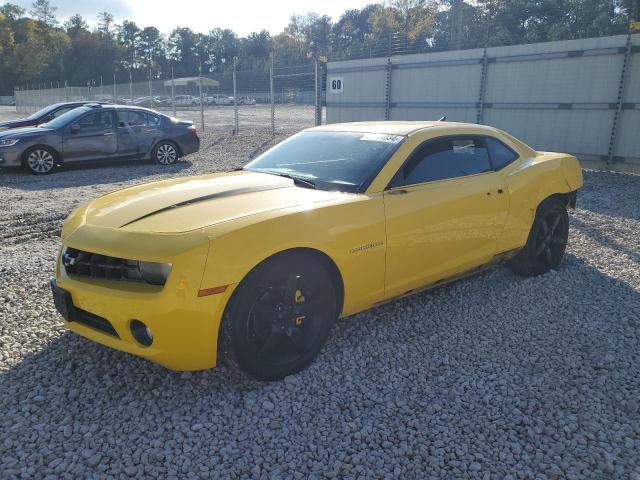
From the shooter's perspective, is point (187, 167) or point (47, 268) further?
point (187, 167)

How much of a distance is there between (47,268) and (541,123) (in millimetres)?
9994

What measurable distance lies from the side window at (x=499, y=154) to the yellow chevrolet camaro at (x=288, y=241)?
1cm

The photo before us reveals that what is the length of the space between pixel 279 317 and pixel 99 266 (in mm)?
1020

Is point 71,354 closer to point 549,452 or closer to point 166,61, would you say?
point 549,452

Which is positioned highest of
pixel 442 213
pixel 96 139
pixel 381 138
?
pixel 381 138

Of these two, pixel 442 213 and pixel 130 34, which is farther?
pixel 130 34

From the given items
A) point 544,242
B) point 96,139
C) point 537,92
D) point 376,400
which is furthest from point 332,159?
point 537,92

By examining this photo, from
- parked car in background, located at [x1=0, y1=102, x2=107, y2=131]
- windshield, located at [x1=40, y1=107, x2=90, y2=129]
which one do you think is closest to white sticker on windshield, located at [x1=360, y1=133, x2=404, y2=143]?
windshield, located at [x1=40, y1=107, x2=90, y2=129]

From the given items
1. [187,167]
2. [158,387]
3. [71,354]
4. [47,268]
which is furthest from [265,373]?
[187,167]

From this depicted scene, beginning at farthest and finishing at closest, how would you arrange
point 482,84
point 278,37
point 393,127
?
point 278,37, point 482,84, point 393,127

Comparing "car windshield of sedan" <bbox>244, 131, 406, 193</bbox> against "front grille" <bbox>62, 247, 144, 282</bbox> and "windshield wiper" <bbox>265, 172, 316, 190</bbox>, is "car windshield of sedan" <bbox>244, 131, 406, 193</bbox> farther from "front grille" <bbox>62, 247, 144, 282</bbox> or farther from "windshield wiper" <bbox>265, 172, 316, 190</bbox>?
"front grille" <bbox>62, 247, 144, 282</bbox>

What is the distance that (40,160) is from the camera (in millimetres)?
10148

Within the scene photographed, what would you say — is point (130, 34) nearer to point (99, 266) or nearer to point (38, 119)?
point (38, 119)

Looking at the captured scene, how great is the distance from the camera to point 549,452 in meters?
2.45
